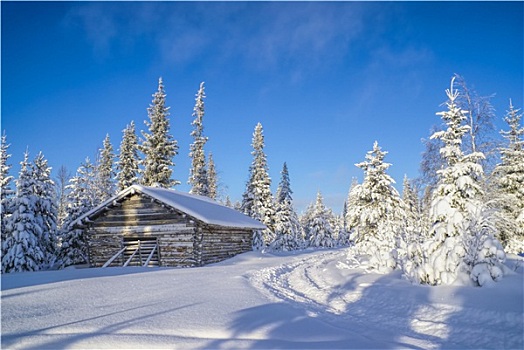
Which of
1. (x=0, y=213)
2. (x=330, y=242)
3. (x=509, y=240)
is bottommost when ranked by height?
(x=330, y=242)

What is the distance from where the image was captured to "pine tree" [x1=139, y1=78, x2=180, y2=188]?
34906 mm

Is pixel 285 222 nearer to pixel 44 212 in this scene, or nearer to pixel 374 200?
pixel 374 200

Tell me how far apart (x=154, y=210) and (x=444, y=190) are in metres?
15.6

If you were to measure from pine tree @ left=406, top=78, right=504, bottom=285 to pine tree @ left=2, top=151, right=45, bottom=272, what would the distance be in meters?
22.0

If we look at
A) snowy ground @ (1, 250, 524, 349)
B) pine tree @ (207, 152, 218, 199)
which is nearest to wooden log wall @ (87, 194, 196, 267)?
snowy ground @ (1, 250, 524, 349)

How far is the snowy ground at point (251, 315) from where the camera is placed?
548 centimetres

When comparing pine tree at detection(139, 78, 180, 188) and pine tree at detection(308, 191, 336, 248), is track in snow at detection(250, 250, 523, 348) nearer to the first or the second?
pine tree at detection(139, 78, 180, 188)

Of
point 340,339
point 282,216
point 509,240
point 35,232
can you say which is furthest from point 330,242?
point 340,339

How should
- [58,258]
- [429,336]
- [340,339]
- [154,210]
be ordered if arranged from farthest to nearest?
[58,258], [154,210], [429,336], [340,339]

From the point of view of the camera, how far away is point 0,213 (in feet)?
72.5

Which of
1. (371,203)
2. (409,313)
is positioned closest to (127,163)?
(371,203)

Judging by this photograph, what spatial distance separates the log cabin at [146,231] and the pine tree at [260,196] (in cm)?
1906

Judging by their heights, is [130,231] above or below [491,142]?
below

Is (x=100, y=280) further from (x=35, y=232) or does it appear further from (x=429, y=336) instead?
(x=35, y=232)
